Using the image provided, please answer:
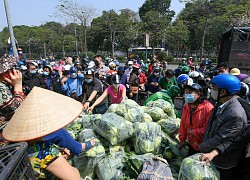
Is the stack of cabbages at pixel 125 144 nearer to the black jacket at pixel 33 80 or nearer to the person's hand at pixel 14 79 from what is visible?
the person's hand at pixel 14 79

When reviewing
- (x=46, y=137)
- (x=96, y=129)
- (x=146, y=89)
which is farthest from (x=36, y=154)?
(x=146, y=89)

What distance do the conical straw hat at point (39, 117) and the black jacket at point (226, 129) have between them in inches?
52.1

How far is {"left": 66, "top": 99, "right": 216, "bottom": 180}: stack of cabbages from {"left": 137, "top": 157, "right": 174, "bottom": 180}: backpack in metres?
0.22

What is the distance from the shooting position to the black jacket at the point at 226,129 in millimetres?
2049

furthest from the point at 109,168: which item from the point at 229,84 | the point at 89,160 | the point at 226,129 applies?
the point at 229,84

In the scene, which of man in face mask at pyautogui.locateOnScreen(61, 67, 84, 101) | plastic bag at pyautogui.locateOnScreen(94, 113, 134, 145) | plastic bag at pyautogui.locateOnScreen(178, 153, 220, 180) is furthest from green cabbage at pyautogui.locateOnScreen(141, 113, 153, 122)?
man in face mask at pyautogui.locateOnScreen(61, 67, 84, 101)

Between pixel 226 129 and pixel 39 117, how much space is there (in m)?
1.66

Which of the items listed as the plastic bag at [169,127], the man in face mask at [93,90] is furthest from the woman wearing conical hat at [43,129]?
the man in face mask at [93,90]

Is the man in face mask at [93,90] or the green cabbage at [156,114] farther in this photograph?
the man in face mask at [93,90]

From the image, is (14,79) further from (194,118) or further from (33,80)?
(33,80)

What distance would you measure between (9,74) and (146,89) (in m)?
5.02

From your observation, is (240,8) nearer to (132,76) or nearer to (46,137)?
(132,76)

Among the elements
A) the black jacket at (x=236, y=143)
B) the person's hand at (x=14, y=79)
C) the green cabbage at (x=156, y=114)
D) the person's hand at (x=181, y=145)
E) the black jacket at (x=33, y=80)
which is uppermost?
the person's hand at (x=14, y=79)

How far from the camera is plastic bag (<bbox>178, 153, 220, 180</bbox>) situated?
1.91m
